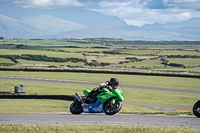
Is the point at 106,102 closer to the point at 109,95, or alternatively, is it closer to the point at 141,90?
the point at 109,95

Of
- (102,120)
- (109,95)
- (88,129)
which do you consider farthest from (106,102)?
(102,120)

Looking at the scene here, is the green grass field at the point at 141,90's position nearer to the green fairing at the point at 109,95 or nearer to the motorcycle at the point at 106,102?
the motorcycle at the point at 106,102

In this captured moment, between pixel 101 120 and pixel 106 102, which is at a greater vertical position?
pixel 106 102

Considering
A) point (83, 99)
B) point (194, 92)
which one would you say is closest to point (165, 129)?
point (83, 99)

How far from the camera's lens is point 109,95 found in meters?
16.0

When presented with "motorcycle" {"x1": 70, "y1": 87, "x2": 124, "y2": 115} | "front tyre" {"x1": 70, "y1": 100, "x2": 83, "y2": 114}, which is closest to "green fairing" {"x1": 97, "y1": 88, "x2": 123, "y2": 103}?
"motorcycle" {"x1": 70, "y1": 87, "x2": 124, "y2": 115}

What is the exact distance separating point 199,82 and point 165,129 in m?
54.0

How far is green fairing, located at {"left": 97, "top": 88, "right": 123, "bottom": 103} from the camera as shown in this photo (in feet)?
52.2

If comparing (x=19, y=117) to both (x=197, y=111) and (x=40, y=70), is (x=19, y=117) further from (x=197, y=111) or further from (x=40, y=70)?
(x=40, y=70)

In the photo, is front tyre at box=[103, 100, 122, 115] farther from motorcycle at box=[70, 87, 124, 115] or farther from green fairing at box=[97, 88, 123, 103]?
green fairing at box=[97, 88, 123, 103]

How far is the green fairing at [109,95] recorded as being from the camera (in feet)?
52.2

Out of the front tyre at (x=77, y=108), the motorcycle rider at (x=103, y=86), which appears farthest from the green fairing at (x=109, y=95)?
the front tyre at (x=77, y=108)

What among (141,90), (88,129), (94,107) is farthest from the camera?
(141,90)

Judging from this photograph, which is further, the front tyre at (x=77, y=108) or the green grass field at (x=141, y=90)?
the green grass field at (x=141, y=90)
